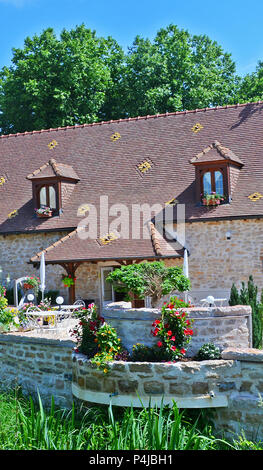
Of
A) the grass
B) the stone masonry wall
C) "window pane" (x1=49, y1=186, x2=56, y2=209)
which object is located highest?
"window pane" (x1=49, y1=186, x2=56, y2=209)

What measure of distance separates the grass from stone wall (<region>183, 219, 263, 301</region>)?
779 cm

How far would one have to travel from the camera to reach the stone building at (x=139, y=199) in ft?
53.3

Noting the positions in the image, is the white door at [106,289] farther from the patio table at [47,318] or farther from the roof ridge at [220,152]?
the roof ridge at [220,152]

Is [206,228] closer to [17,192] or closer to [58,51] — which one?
[17,192]

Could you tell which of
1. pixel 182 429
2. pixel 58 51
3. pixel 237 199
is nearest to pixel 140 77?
pixel 58 51

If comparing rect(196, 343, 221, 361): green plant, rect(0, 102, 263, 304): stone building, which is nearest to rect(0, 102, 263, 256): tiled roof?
rect(0, 102, 263, 304): stone building

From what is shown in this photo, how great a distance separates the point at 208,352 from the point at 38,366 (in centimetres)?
339

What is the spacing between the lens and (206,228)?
16469mm

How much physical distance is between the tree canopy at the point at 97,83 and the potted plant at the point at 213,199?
9.32m

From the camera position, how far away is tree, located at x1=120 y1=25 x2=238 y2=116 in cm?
2562

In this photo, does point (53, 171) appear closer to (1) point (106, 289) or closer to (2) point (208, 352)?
(1) point (106, 289)

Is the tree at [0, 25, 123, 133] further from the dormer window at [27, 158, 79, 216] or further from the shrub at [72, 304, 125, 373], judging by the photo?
the shrub at [72, 304, 125, 373]
